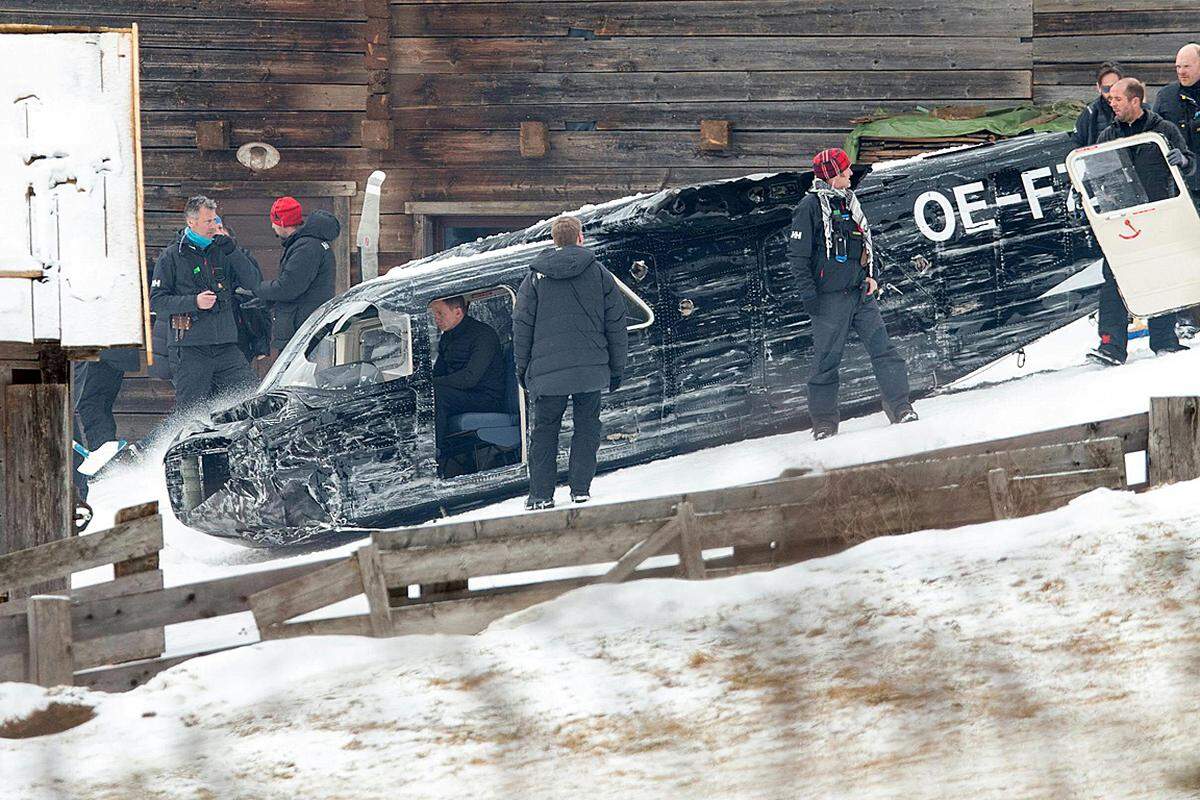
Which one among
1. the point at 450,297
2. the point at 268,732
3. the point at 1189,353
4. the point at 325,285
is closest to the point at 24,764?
the point at 268,732

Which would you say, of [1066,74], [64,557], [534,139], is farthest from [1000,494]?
[534,139]

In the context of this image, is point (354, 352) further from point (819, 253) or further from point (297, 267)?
point (819, 253)

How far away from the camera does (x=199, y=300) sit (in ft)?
36.9

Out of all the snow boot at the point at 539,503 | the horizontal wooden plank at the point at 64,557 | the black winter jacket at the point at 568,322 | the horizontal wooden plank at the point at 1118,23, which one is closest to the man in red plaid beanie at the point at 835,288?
the black winter jacket at the point at 568,322

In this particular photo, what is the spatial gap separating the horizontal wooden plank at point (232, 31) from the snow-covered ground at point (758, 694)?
28.1ft

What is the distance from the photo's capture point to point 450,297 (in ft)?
33.0

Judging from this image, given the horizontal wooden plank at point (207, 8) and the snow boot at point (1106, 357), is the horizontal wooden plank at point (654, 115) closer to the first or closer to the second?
the horizontal wooden plank at point (207, 8)

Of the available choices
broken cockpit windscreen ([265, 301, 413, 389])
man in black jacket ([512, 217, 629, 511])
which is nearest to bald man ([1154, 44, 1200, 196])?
man in black jacket ([512, 217, 629, 511])

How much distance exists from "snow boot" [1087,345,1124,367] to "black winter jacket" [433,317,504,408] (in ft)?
13.5

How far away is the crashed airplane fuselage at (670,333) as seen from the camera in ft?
32.7

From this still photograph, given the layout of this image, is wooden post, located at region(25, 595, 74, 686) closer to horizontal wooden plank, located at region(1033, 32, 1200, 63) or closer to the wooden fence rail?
the wooden fence rail

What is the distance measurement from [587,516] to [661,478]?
304cm

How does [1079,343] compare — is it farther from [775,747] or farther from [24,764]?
[24,764]

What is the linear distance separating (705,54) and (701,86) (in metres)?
0.29
